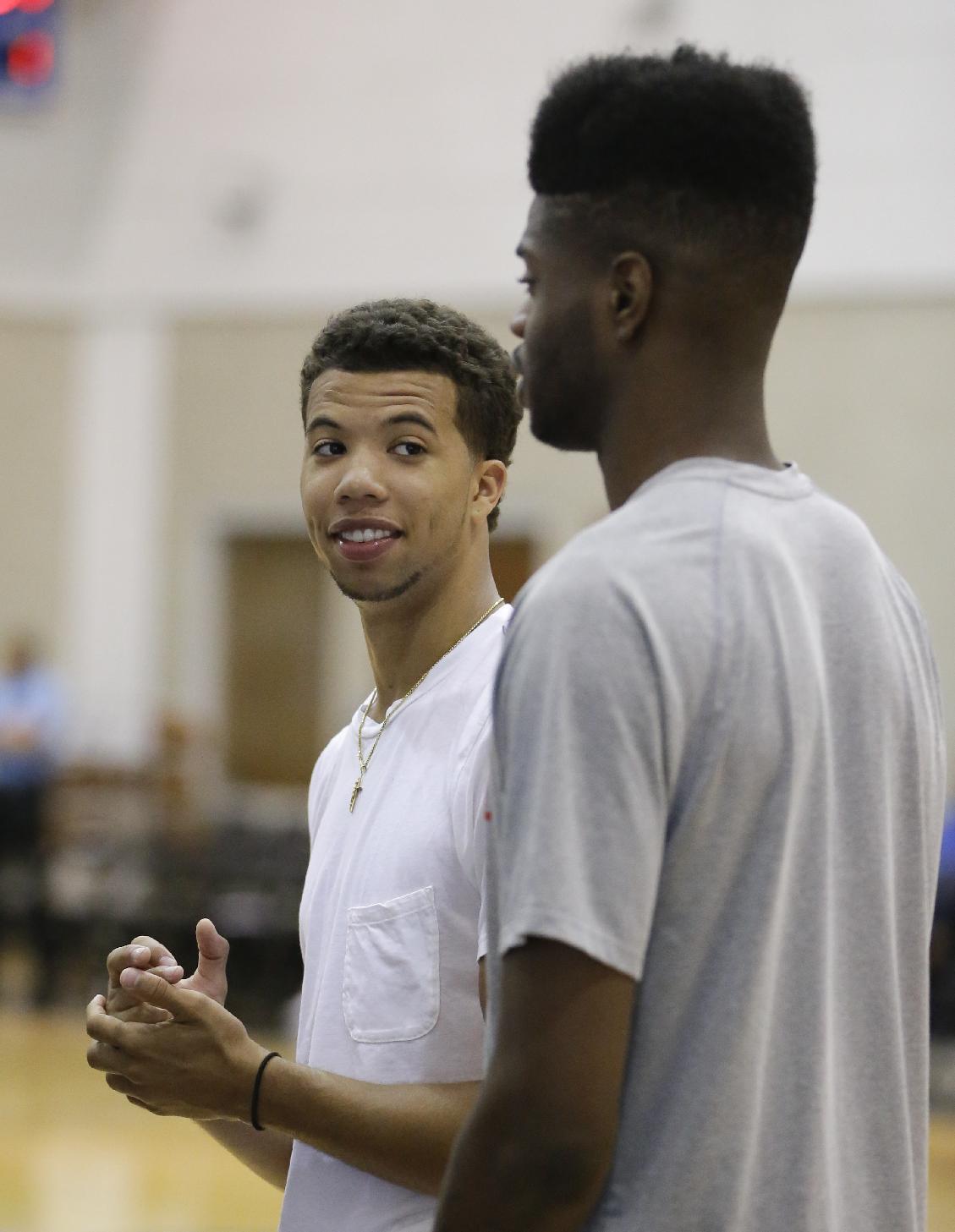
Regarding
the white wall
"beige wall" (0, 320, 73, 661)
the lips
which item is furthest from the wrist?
"beige wall" (0, 320, 73, 661)

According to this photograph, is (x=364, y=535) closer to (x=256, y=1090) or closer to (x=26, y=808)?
(x=256, y=1090)

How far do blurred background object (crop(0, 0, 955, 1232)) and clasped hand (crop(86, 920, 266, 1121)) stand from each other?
7922mm

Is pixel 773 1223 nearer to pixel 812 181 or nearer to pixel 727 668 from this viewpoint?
pixel 727 668

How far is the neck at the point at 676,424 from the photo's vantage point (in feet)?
4.51

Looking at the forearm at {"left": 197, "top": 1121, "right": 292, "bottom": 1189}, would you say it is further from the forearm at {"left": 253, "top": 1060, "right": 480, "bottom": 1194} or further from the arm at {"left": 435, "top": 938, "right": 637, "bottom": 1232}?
the arm at {"left": 435, "top": 938, "right": 637, "bottom": 1232}

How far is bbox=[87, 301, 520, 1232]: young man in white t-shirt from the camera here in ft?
5.64

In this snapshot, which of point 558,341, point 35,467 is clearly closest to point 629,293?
point 558,341

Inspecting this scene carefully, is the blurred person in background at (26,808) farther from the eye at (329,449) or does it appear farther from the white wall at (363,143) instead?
the eye at (329,449)

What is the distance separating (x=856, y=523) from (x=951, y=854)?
266 inches

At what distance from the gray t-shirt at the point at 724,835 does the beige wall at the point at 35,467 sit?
11551mm

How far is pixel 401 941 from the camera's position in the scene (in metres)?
1.83

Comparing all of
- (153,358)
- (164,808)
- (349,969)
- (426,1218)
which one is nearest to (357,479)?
(349,969)

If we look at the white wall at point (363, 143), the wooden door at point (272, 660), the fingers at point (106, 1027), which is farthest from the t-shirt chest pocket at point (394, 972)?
the wooden door at point (272, 660)

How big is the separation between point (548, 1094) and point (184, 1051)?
57 centimetres
